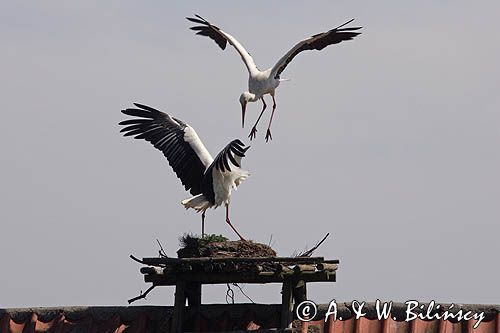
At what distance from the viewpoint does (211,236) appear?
31.3 ft

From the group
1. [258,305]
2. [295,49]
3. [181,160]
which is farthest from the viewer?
[295,49]

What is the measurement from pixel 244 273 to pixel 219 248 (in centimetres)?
88

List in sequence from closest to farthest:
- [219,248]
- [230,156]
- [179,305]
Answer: [179,305] → [219,248] → [230,156]

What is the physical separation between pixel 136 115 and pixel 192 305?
2.89m

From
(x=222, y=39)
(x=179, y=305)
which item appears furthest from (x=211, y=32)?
(x=179, y=305)

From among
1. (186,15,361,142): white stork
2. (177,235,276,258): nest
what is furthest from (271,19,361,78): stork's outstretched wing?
(177,235,276,258): nest

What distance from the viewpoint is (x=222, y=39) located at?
13.6 metres

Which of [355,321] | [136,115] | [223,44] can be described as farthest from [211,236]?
[223,44]

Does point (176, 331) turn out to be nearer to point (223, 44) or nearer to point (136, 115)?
point (136, 115)

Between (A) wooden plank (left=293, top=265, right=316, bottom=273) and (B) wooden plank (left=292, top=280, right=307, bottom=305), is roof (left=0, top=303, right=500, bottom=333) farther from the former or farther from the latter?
(A) wooden plank (left=293, top=265, right=316, bottom=273)

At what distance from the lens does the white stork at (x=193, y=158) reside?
1032cm

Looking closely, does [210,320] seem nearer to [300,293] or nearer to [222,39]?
[300,293]

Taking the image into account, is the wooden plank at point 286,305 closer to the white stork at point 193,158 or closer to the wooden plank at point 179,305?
the wooden plank at point 179,305

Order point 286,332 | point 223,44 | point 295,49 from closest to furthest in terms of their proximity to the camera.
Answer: point 286,332, point 295,49, point 223,44
